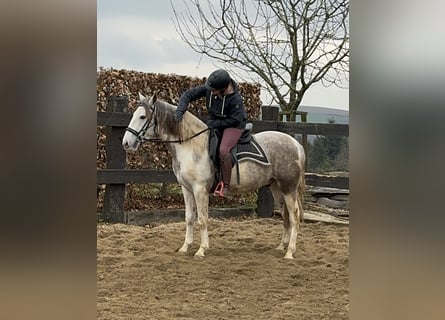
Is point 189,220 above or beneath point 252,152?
beneath

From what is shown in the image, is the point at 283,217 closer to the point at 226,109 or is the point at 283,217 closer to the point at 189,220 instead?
the point at 189,220

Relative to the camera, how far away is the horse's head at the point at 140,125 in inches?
187

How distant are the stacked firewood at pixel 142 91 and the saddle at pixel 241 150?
238cm

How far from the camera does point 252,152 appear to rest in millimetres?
4906

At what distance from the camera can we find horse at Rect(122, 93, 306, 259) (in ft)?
15.7

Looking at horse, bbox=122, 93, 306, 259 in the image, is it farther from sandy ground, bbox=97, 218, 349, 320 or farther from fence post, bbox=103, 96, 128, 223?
fence post, bbox=103, 96, 128, 223

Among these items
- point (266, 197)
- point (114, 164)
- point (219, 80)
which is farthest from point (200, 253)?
point (266, 197)

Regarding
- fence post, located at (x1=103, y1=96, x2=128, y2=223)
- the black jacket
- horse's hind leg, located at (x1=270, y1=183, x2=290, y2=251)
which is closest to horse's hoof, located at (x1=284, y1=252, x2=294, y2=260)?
horse's hind leg, located at (x1=270, y1=183, x2=290, y2=251)

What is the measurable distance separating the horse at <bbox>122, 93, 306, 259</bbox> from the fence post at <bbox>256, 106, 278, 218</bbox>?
2.15 meters

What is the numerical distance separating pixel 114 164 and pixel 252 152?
77.6 inches

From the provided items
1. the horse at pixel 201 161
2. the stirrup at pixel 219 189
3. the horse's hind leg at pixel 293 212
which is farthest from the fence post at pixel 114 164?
the horse's hind leg at pixel 293 212

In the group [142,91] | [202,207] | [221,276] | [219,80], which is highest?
[142,91]
